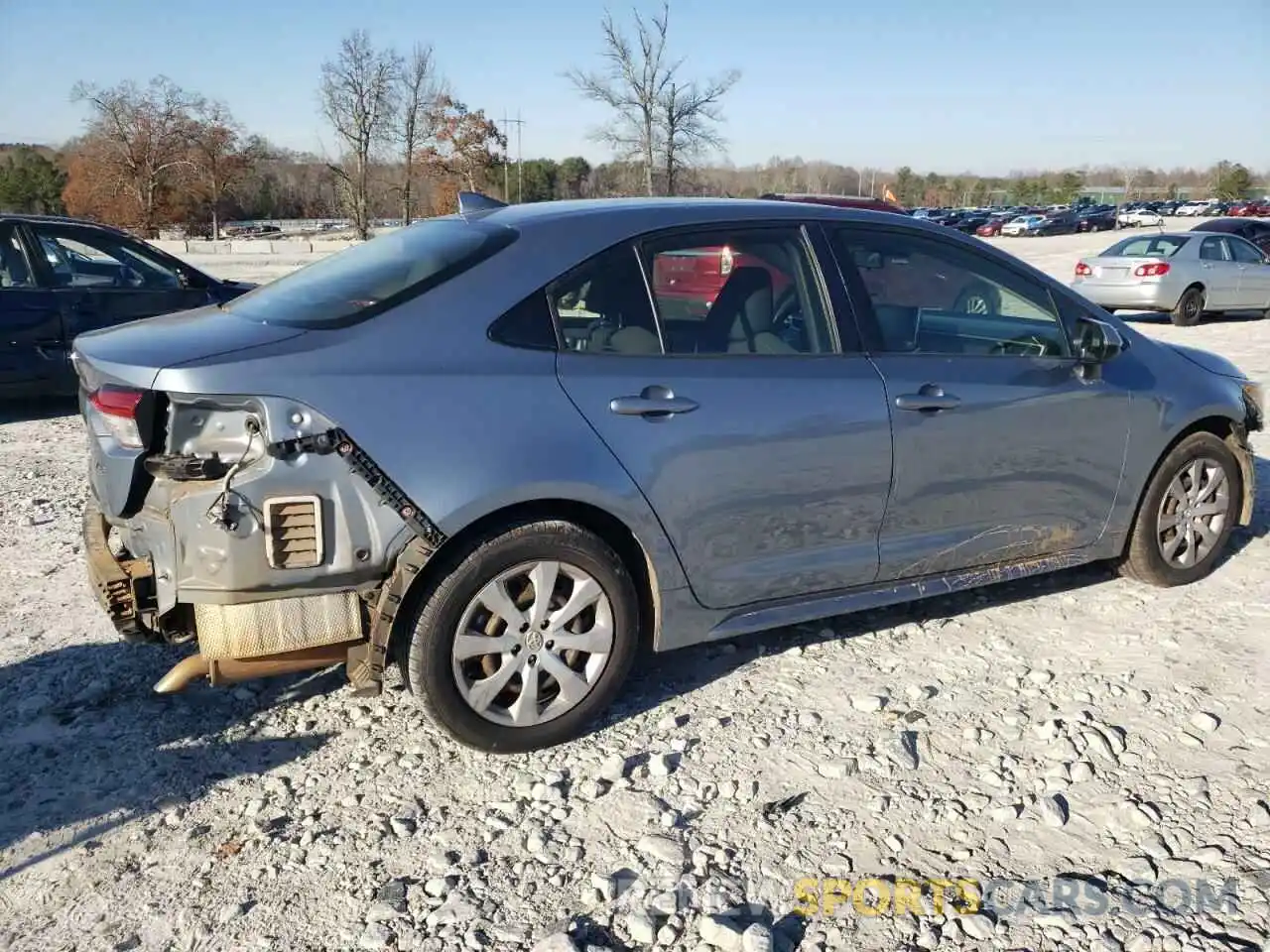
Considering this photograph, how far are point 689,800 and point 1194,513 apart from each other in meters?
3.04

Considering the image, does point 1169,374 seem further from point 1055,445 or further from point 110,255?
point 110,255

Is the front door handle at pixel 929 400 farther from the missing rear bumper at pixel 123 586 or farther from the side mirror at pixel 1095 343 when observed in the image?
the missing rear bumper at pixel 123 586

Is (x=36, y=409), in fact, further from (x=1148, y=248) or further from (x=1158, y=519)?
(x=1148, y=248)

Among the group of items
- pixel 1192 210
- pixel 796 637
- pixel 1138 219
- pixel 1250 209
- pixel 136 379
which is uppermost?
pixel 1192 210

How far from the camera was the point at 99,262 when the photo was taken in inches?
320

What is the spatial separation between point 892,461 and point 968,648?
944mm

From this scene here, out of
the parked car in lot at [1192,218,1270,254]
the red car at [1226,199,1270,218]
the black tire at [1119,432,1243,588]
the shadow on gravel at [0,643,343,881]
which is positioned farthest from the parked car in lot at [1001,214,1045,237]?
the shadow on gravel at [0,643,343,881]

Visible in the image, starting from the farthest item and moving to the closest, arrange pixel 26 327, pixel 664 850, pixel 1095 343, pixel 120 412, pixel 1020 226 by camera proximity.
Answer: pixel 1020 226, pixel 26 327, pixel 1095 343, pixel 120 412, pixel 664 850

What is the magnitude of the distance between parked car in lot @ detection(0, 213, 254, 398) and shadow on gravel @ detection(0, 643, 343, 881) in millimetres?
4458

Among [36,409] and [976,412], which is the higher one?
[976,412]

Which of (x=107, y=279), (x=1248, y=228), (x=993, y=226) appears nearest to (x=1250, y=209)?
(x=993, y=226)

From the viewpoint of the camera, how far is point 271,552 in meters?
2.91

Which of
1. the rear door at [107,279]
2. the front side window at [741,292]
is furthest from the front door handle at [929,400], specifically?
the rear door at [107,279]

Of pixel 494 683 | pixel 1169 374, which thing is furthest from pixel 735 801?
pixel 1169 374
